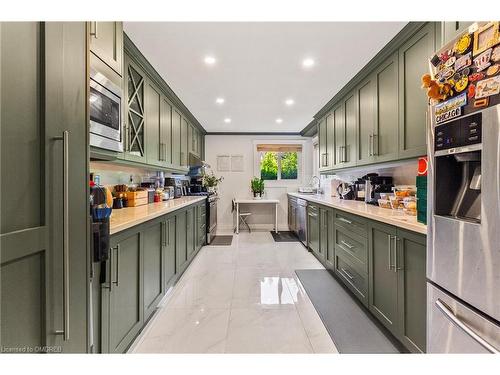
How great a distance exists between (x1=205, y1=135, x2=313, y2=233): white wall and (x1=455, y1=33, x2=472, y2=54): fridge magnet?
5.01 m

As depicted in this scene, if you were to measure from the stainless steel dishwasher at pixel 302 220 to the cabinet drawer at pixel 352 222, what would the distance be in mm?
1467

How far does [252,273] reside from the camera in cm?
297

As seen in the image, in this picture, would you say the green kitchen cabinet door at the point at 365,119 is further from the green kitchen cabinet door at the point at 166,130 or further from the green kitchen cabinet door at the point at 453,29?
the green kitchen cabinet door at the point at 166,130

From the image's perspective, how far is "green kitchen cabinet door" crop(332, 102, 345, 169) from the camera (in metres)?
3.45

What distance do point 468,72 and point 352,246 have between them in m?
1.72

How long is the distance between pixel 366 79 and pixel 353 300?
2452 mm

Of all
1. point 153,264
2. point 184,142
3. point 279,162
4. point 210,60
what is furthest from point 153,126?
point 279,162

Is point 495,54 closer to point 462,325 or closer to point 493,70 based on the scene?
point 493,70

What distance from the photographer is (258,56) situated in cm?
239

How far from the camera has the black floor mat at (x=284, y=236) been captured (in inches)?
188

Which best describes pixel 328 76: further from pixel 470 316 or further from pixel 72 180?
pixel 72 180

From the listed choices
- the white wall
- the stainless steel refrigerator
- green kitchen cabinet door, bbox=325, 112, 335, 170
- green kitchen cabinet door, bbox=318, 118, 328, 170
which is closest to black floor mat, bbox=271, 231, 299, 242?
the white wall

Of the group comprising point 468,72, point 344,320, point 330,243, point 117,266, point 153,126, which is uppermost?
point 153,126

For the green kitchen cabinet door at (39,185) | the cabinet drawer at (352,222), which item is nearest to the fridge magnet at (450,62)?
the cabinet drawer at (352,222)
